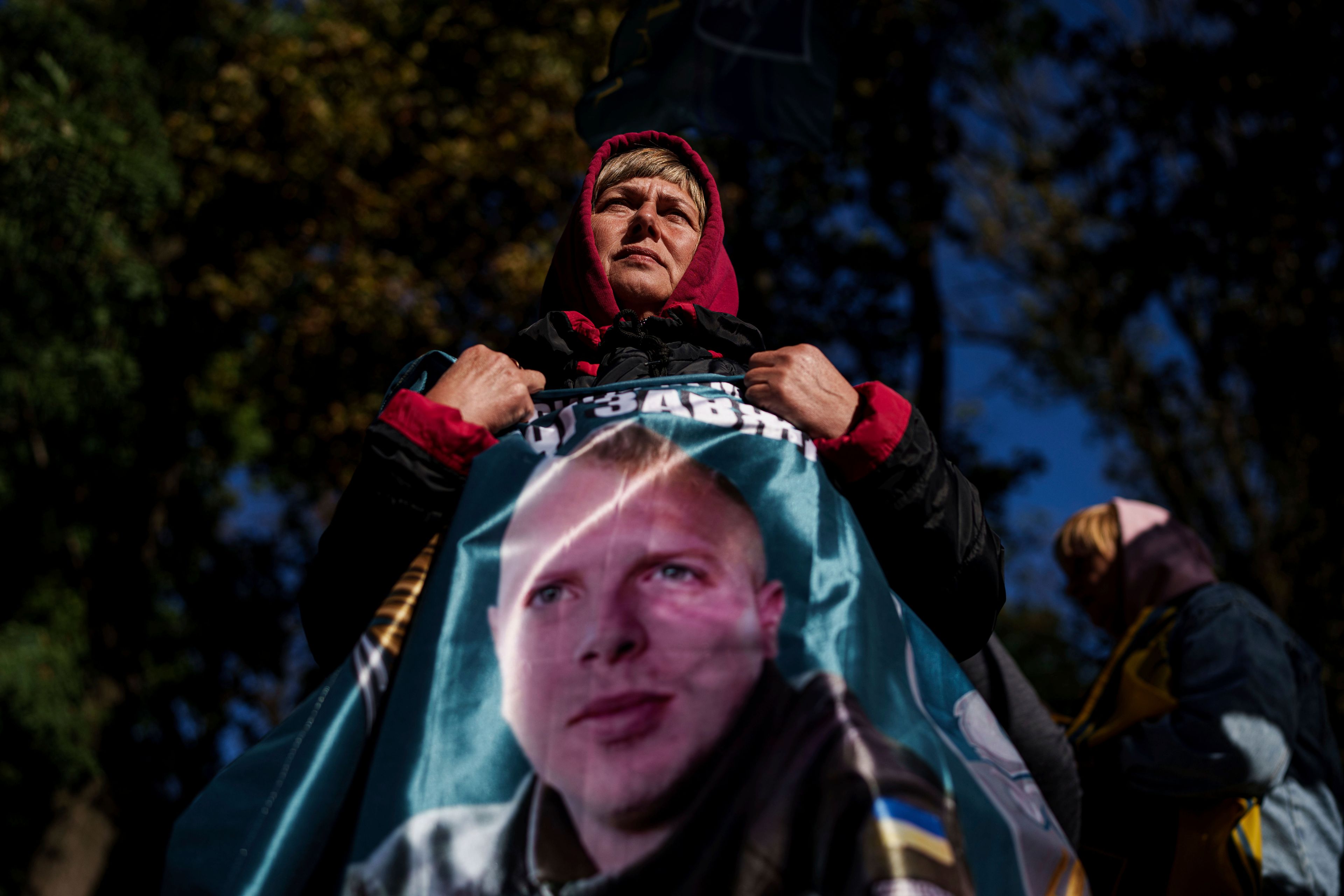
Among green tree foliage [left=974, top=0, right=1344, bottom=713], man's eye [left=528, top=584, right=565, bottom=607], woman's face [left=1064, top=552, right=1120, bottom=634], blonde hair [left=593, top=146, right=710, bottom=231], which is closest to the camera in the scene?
man's eye [left=528, top=584, right=565, bottom=607]

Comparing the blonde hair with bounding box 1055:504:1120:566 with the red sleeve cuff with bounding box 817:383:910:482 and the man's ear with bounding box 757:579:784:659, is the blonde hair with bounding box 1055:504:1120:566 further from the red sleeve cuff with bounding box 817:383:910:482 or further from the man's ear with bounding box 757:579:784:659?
the man's ear with bounding box 757:579:784:659

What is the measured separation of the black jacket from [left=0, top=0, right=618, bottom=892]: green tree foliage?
679 centimetres

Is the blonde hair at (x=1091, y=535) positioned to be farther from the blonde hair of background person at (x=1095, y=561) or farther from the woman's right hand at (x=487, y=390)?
the woman's right hand at (x=487, y=390)

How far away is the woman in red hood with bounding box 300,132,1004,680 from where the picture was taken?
1688 mm

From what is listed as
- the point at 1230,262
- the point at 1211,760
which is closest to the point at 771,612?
the point at 1211,760

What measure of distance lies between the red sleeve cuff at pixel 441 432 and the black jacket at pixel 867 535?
1cm

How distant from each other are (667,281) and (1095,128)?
7.88m

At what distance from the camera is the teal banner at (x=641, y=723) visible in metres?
1.27

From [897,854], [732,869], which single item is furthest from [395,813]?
[897,854]

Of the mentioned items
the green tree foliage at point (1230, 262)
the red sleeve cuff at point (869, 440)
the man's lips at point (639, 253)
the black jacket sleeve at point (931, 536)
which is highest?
the green tree foliage at point (1230, 262)

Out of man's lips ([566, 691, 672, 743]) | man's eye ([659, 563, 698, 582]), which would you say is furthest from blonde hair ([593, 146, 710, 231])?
man's lips ([566, 691, 672, 743])

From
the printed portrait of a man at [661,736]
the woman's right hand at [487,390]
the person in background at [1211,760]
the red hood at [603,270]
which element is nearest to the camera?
the printed portrait of a man at [661,736]

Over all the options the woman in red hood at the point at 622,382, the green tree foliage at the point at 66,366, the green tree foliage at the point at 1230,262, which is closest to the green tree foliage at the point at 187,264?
the green tree foliage at the point at 66,366

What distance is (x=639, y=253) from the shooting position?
88.0 inches
